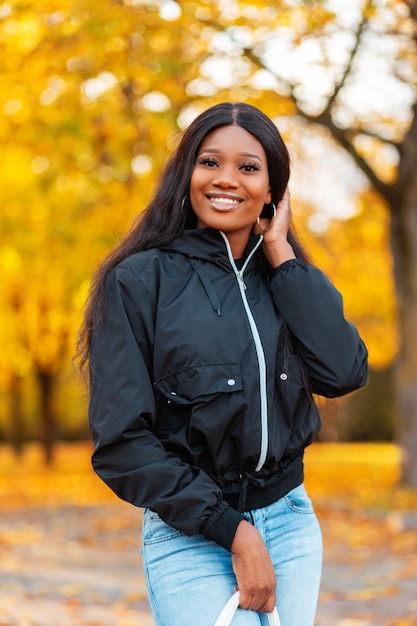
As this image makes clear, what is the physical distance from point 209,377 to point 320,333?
15.1 inches

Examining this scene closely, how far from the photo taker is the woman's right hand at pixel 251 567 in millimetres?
2408

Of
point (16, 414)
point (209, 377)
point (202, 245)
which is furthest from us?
point (16, 414)

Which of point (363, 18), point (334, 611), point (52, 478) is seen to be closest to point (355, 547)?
point (334, 611)

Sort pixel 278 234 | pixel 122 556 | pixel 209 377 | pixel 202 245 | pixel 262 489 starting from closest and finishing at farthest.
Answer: pixel 209 377 < pixel 262 489 < pixel 202 245 < pixel 278 234 < pixel 122 556

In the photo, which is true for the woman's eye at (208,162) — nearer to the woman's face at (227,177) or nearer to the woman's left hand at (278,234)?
the woman's face at (227,177)

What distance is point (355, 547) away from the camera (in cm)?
977

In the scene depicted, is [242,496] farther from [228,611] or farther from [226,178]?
[226,178]

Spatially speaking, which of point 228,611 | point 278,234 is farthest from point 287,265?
point 228,611

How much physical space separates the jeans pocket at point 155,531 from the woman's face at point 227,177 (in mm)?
818

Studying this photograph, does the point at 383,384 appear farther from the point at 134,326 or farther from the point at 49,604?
the point at 134,326

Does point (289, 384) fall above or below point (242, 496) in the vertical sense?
above

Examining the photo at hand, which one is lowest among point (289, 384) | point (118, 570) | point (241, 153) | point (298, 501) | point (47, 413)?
point (47, 413)

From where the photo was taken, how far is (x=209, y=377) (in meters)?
2.48

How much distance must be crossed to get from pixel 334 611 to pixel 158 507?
4.89 meters
